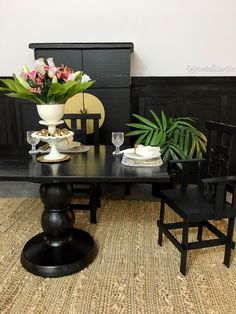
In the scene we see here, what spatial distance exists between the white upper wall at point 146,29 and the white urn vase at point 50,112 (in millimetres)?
1857

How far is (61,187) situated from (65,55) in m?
1.63

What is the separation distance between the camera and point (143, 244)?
224 centimetres

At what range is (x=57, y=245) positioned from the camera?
2016 mm

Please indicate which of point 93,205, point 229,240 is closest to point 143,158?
point 229,240

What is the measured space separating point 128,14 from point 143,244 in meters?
2.44

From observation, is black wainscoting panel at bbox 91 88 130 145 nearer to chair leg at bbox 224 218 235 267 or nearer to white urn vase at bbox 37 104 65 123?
white urn vase at bbox 37 104 65 123

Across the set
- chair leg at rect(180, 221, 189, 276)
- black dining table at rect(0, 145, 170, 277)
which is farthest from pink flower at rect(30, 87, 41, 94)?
chair leg at rect(180, 221, 189, 276)

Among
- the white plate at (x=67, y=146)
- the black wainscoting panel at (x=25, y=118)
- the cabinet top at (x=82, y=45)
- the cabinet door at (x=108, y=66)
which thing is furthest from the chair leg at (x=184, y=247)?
the black wainscoting panel at (x=25, y=118)

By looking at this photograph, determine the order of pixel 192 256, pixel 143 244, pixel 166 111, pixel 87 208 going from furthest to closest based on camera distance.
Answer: pixel 166 111 < pixel 87 208 < pixel 143 244 < pixel 192 256

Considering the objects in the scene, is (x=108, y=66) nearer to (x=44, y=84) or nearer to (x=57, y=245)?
(x=44, y=84)

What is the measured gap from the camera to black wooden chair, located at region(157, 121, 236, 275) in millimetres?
1757

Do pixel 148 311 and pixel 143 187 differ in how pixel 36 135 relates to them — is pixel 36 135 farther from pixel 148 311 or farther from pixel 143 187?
pixel 143 187

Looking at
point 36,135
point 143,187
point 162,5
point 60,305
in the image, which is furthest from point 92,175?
point 162,5

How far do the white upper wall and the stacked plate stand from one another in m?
1.76
